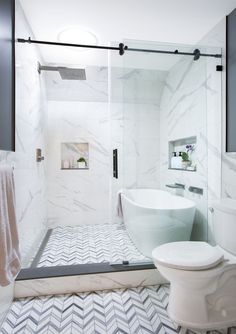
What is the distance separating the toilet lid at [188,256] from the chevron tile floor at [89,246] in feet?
2.14

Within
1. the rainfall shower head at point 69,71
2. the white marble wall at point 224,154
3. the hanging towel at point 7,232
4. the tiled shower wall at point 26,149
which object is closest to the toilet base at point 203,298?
the white marble wall at point 224,154

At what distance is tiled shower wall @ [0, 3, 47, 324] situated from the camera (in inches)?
79.4

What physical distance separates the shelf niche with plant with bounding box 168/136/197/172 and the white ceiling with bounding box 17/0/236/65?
1.09 meters

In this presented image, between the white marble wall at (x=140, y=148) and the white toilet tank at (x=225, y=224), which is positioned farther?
the white marble wall at (x=140, y=148)

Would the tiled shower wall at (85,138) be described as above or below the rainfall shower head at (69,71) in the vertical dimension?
below

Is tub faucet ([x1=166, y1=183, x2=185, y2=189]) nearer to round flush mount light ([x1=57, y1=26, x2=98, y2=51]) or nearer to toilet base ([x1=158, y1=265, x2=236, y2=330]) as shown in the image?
toilet base ([x1=158, y1=265, x2=236, y2=330])

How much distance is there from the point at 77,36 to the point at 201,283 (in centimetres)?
267

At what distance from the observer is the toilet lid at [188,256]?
4.87 ft

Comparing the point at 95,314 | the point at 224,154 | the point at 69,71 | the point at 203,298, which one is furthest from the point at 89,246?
the point at 69,71

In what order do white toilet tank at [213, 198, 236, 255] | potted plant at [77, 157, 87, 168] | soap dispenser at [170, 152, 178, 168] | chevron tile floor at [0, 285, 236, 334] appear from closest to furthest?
chevron tile floor at [0, 285, 236, 334] < white toilet tank at [213, 198, 236, 255] < soap dispenser at [170, 152, 178, 168] < potted plant at [77, 157, 87, 168]

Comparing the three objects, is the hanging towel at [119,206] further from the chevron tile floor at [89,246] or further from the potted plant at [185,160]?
the potted plant at [185,160]

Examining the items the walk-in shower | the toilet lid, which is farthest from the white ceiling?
the toilet lid

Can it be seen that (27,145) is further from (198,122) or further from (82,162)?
(198,122)

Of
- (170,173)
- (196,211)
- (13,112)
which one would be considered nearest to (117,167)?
(170,173)
